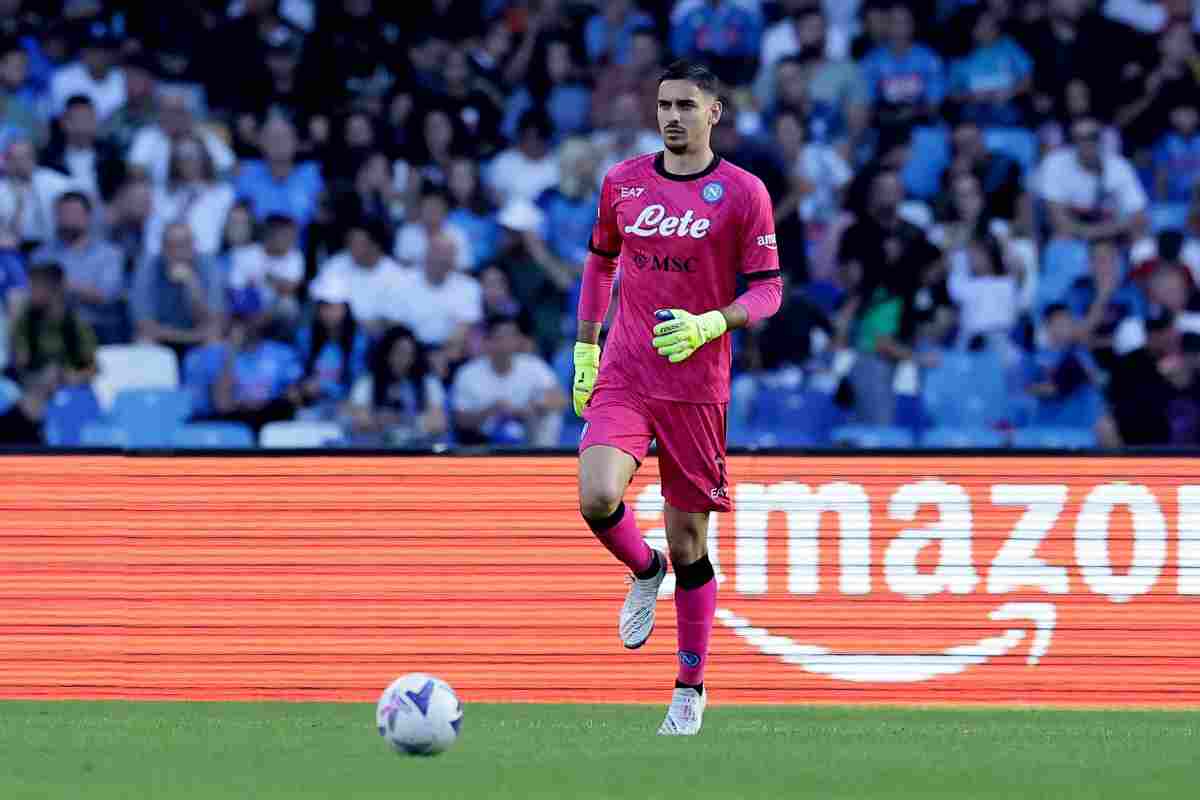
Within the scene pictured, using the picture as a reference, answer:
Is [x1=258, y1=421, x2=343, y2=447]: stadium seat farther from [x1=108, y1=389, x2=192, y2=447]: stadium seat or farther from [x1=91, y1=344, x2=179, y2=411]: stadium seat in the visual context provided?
[x1=91, y1=344, x2=179, y2=411]: stadium seat

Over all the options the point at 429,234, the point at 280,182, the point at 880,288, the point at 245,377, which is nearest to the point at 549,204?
the point at 429,234

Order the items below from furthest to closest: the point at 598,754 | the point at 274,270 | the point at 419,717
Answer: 1. the point at 274,270
2. the point at 598,754
3. the point at 419,717

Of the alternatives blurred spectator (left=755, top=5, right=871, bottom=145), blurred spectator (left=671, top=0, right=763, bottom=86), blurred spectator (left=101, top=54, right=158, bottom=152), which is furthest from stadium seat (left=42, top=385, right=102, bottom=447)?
blurred spectator (left=755, top=5, right=871, bottom=145)

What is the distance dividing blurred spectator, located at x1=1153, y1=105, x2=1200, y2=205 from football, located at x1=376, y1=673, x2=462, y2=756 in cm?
1005

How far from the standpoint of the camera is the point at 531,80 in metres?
16.4

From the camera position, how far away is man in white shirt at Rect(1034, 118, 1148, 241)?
594 inches

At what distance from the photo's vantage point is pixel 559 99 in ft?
53.0

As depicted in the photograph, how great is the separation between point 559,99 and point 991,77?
3.38 meters

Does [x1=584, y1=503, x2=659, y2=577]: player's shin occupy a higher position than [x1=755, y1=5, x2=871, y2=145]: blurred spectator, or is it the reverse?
[x1=755, y1=5, x2=871, y2=145]: blurred spectator

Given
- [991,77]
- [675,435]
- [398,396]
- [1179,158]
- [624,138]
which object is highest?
[991,77]

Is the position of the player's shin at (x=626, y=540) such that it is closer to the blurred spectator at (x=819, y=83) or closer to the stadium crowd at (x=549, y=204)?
the stadium crowd at (x=549, y=204)

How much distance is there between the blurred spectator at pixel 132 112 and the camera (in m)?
15.7

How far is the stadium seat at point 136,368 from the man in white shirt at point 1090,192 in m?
6.53

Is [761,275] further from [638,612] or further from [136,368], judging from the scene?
[136,368]
